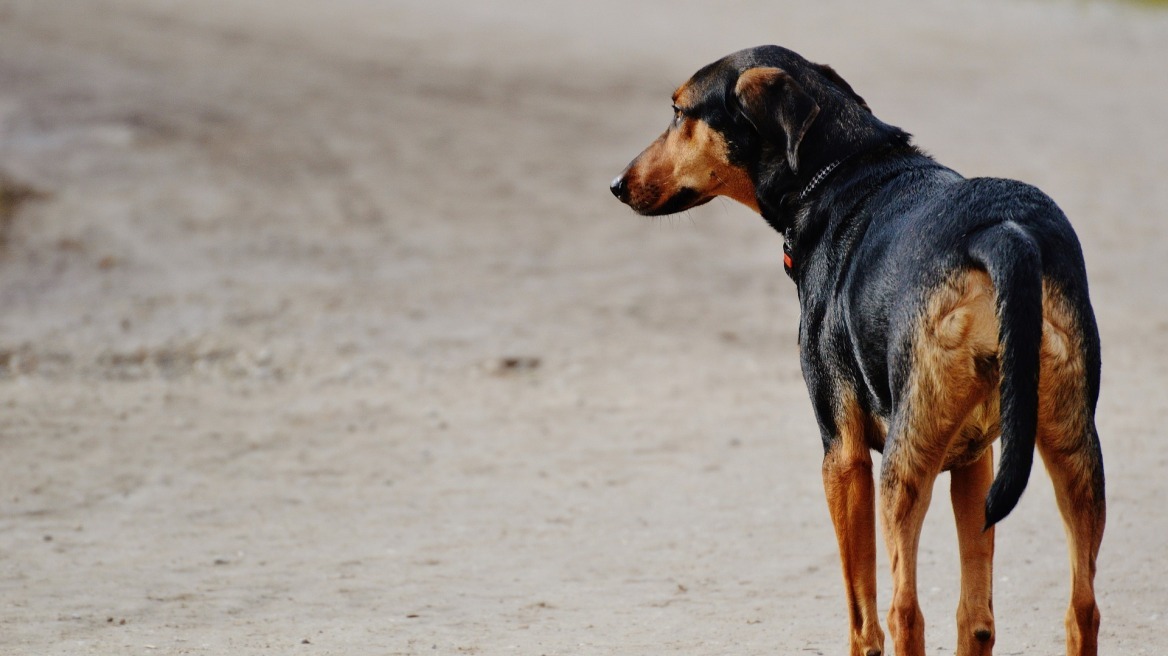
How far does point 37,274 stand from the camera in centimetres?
1109

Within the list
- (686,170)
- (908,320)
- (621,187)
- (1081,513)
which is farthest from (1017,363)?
(621,187)

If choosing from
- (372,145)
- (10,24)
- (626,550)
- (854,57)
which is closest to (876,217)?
(626,550)

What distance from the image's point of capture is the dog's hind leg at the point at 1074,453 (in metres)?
3.53

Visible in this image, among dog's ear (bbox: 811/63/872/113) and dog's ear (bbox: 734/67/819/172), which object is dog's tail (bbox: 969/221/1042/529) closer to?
dog's ear (bbox: 734/67/819/172)

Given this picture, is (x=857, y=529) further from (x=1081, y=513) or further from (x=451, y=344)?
(x=451, y=344)

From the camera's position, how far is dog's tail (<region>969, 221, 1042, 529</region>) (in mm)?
3373

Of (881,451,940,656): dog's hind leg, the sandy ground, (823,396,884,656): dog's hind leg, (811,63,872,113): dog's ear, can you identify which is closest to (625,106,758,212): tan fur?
(811,63,872,113): dog's ear

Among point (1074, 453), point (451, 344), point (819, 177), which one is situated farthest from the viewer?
point (451, 344)

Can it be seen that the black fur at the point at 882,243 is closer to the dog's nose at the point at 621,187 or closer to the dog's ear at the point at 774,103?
the dog's ear at the point at 774,103

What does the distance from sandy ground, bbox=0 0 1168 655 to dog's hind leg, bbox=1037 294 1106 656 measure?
45.5 inches

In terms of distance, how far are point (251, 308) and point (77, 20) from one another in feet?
37.0

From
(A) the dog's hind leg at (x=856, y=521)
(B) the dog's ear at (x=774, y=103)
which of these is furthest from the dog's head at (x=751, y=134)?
(A) the dog's hind leg at (x=856, y=521)

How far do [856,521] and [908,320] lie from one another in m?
0.83

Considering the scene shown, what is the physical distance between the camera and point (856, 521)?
13.8ft
